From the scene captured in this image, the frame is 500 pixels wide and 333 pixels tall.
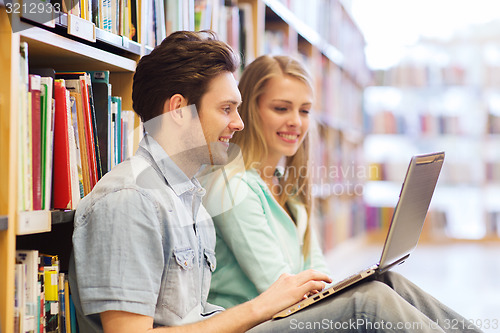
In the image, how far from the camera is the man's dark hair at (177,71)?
44.0 inches

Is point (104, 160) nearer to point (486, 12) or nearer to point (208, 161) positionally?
point (208, 161)

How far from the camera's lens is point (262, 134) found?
1.63m

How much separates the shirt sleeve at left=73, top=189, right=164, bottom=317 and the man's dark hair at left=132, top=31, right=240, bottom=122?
0.25 m

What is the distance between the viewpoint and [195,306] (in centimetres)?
110

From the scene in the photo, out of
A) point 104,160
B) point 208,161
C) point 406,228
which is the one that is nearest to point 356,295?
point 406,228

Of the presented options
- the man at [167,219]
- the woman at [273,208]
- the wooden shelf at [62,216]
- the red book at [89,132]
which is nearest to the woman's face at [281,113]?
the woman at [273,208]

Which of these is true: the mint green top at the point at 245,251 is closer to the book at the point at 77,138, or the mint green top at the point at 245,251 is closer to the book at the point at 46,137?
the book at the point at 77,138

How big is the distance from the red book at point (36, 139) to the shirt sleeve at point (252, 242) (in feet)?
1.65

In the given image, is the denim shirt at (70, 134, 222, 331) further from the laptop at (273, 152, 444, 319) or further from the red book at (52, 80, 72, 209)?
the laptop at (273, 152, 444, 319)

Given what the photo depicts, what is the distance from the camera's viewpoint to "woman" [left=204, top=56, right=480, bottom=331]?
4.06 feet

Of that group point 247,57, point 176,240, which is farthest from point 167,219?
point 247,57

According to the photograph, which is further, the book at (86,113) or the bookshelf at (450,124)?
the bookshelf at (450,124)

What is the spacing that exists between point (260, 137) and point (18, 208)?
82 cm

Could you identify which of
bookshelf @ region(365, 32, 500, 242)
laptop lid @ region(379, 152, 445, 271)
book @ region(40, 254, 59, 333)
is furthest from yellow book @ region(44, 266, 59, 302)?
bookshelf @ region(365, 32, 500, 242)
